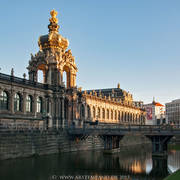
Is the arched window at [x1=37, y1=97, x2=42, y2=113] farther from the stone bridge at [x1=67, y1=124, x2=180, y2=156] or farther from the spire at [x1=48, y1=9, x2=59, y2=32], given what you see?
the spire at [x1=48, y1=9, x2=59, y2=32]

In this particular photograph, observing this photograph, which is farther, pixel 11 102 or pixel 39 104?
pixel 39 104

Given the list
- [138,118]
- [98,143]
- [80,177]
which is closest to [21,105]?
[98,143]

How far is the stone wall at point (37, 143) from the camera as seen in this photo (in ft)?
148

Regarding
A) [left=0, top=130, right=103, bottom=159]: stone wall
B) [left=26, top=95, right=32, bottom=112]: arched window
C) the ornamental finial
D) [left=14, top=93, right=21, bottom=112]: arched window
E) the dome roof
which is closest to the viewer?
[left=0, top=130, right=103, bottom=159]: stone wall

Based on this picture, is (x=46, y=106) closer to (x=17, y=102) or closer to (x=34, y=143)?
(x=17, y=102)

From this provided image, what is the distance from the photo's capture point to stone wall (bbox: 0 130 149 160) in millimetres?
45031

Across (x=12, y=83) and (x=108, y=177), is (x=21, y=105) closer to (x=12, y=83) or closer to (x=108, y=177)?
(x=12, y=83)

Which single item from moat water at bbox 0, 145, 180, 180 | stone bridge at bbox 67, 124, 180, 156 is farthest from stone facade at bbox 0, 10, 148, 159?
moat water at bbox 0, 145, 180, 180

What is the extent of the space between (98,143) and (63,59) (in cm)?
2295

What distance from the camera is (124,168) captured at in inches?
1561

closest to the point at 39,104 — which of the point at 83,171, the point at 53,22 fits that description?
the point at 53,22

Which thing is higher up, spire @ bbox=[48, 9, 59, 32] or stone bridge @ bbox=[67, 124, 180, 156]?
spire @ bbox=[48, 9, 59, 32]

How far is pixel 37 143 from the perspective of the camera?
51.5 metres

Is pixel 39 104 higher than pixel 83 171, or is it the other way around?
pixel 39 104
